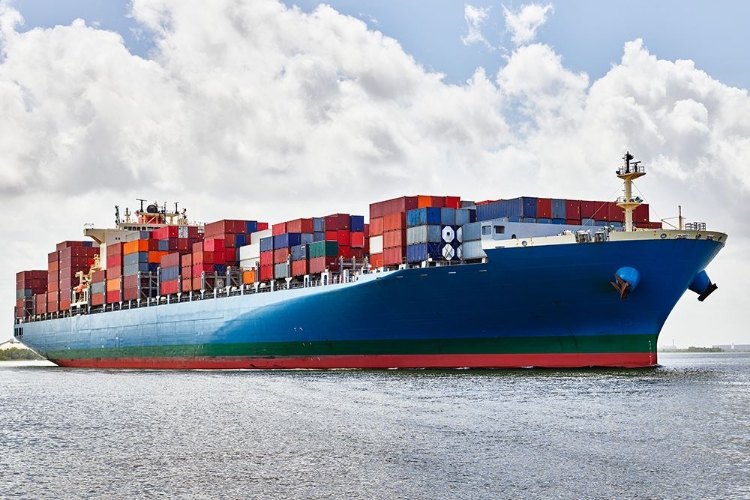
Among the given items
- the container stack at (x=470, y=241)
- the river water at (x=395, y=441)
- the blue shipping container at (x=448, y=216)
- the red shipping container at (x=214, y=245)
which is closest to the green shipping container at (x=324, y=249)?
the blue shipping container at (x=448, y=216)

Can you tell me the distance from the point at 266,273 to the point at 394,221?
1304 centimetres

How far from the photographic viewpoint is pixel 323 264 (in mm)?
55094

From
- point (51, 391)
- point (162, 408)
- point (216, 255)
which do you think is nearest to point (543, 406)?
point (162, 408)

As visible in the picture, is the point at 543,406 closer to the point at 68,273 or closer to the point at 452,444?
the point at 452,444

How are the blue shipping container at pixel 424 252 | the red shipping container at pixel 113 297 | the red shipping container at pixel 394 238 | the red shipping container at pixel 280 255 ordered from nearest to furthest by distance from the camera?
the blue shipping container at pixel 424 252 < the red shipping container at pixel 394 238 < the red shipping container at pixel 280 255 < the red shipping container at pixel 113 297

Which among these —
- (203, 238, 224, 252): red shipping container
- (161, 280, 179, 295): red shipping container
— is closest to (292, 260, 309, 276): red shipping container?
(203, 238, 224, 252): red shipping container

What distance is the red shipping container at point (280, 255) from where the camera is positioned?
192 feet

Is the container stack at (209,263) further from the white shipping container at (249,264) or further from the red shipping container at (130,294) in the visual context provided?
the red shipping container at (130,294)

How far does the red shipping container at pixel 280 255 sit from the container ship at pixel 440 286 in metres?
0.11

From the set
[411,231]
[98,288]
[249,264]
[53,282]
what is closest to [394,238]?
[411,231]

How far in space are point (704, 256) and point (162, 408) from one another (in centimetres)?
2623

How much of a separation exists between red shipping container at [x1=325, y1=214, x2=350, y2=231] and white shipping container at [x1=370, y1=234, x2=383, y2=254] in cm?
440

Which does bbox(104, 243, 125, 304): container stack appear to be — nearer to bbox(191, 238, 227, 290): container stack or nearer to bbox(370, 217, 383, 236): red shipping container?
bbox(191, 238, 227, 290): container stack

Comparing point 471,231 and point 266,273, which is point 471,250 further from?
point 266,273
